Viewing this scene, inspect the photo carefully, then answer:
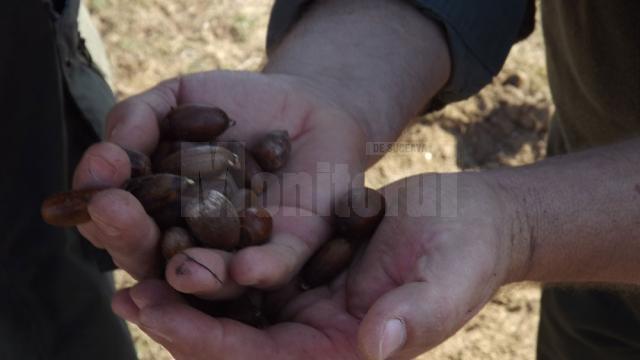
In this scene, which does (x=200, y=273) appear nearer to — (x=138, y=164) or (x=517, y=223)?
(x=138, y=164)

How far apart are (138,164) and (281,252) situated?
14.0 inches

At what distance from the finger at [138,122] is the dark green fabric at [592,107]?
105 cm

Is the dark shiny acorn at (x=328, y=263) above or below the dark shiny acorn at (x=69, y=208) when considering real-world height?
below

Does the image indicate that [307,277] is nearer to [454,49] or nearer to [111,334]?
[454,49]

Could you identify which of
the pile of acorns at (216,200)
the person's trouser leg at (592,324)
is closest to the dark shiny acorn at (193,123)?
the pile of acorns at (216,200)

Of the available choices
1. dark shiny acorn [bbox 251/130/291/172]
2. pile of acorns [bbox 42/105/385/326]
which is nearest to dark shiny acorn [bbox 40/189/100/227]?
pile of acorns [bbox 42/105/385/326]

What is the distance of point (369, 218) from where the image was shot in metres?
1.70

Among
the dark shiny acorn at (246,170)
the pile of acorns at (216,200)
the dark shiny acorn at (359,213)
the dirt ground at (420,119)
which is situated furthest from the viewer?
the dirt ground at (420,119)

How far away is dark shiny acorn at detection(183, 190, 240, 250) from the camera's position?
1.60 m

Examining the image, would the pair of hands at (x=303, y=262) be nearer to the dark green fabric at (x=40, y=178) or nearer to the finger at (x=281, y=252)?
the finger at (x=281, y=252)

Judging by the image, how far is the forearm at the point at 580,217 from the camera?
64.0 inches

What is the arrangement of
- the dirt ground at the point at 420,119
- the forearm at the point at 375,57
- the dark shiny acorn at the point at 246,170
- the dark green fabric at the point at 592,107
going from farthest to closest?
the dirt ground at the point at 420,119 → the forearm at the point at 375,57 → the dark green fabric at the point at 592,107 → the dark shiny acorn at the point at 246,170

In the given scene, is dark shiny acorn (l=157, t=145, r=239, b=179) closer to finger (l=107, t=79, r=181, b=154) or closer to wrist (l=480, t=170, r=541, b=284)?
finger (l=107, t=79, r=181, b=154)

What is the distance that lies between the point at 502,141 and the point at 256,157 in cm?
236
